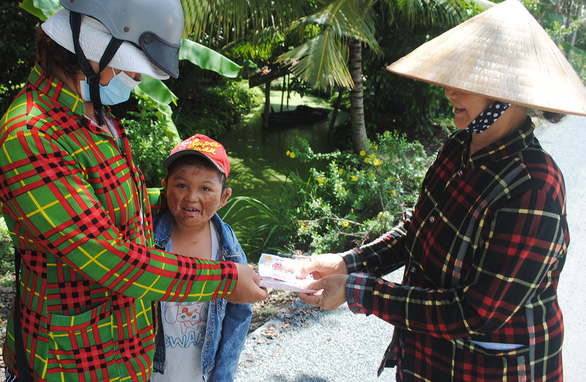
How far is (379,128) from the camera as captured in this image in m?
9.63

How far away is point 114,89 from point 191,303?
0.99m

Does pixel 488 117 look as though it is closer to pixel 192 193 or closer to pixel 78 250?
pixel 192 193

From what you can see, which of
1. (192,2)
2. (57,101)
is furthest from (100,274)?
(192,2)

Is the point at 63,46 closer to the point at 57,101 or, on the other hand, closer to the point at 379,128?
the point at 57,101

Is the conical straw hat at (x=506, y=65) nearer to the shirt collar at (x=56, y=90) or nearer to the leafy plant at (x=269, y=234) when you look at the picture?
the shirt collar at (x=56, y=90)

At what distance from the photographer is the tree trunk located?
7304mm

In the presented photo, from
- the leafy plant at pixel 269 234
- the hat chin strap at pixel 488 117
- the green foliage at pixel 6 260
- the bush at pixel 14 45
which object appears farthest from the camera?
the bush at pixel 14 45

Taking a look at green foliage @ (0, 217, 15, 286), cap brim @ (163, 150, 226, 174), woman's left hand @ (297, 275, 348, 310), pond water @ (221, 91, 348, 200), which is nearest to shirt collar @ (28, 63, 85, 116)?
cap brim @ (163, 150, 226, 174)

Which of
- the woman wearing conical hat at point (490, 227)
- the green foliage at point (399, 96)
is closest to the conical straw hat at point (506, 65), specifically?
the woman wearing conical hat at point (490, 227)

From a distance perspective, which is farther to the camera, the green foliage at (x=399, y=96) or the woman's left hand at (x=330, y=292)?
the green foliage at (x=399, y=96)

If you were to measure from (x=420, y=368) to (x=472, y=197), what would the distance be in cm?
71

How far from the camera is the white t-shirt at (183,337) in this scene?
208cm

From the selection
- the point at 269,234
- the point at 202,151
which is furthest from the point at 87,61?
the point at 269,234

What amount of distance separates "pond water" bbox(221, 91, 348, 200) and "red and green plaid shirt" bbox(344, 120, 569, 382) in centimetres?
476
